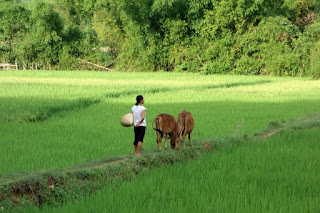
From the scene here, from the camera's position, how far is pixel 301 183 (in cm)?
421

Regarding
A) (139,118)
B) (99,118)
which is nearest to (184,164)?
(139,118)

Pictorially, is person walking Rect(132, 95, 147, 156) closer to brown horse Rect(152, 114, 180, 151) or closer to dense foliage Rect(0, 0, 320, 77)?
brown horse Rect(152, 114, 180, 151)

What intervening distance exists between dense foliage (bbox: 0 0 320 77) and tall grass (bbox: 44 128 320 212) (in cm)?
2119

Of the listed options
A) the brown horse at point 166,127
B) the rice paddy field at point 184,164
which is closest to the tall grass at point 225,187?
the rice paddy field at point 184,164

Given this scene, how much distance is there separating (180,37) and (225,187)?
26.5 metres

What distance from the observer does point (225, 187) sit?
4035 millimetres

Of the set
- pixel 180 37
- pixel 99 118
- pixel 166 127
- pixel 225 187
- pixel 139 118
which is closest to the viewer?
pixel 225 187

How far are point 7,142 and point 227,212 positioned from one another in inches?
168

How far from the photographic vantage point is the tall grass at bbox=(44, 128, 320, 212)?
3.47m

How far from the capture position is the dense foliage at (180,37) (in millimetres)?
27281

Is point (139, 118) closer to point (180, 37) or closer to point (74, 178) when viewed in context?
point (74, 178)

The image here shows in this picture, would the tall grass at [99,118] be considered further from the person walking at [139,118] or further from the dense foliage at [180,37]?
the dense foliage at [180,37]

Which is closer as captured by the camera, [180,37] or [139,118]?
[139,118]

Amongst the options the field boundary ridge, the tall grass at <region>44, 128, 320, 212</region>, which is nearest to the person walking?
the field boundary ridge
